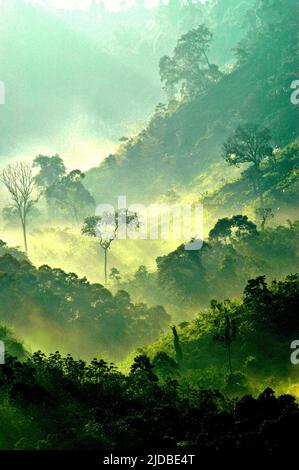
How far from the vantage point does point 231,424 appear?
640 inches

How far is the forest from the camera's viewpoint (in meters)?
17.7

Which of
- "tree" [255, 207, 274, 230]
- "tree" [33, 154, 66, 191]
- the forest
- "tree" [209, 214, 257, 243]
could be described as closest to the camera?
the forest

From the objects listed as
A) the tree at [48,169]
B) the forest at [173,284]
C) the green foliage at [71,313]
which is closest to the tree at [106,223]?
the forest at [173,284]

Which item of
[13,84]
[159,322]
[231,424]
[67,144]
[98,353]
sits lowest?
[231,424]

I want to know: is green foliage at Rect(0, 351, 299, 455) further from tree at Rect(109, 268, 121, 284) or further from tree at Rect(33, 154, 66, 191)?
tree at Rect(33, 154, 66, 191)

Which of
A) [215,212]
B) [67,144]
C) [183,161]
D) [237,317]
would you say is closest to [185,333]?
[237,317]

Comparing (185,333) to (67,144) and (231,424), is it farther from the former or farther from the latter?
(67,144)

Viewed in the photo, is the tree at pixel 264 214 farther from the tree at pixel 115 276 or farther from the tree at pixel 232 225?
the tree at pixel 115 276

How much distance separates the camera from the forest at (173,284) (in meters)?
A: 17.7

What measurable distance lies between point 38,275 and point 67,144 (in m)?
124

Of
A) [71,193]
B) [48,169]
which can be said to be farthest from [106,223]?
[48,169]

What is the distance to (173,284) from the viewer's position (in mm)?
47531

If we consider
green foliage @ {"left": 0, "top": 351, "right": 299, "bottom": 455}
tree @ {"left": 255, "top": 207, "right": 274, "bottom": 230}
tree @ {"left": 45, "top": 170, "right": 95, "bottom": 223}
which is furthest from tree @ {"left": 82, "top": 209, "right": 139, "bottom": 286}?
green foliage @ {"left": 0, "top": 351, "right": 299, "bottom": 455}

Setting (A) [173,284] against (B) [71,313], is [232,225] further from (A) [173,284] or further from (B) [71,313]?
(B) [71,313]
